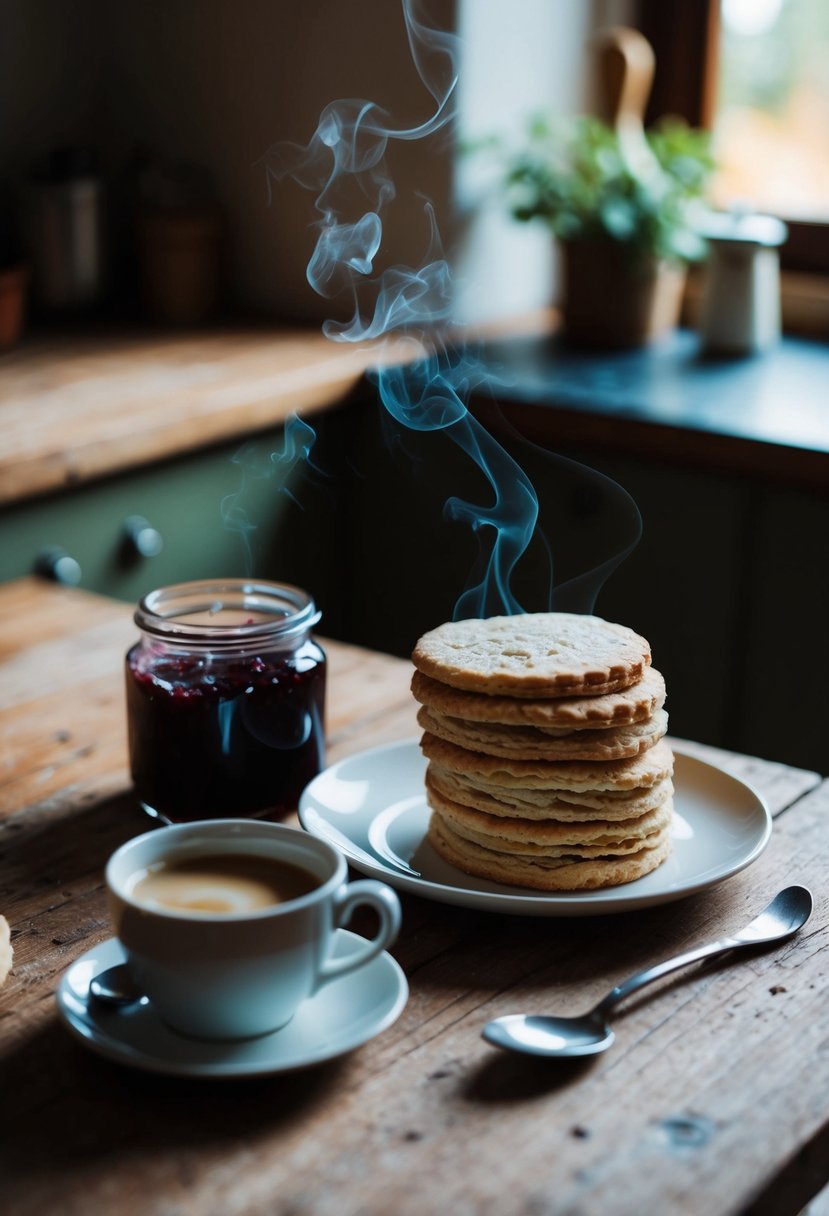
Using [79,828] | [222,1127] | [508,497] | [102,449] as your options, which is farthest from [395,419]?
[222,1127]

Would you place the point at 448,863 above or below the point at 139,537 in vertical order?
above

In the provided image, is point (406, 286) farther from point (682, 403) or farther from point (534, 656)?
point (534, 656)

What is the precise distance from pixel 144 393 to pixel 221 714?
1259 mm

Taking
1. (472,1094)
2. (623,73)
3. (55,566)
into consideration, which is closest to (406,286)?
(623,73)

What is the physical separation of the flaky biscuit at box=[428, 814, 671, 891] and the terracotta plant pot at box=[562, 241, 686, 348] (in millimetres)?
1881

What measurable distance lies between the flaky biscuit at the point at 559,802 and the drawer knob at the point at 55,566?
120 cm

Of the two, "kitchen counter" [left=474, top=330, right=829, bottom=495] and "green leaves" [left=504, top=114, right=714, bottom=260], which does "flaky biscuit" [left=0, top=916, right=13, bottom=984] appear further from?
"green leaves" [left=504, top=114, right=714, bottom=260]

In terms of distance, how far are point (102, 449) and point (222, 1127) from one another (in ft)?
4.51

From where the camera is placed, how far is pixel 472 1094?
724 mm

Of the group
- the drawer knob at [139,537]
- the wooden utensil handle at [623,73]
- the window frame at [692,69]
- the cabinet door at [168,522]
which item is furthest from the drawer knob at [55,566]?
the window frame at [692,69]

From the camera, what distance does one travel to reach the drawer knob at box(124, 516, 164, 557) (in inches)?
83.5

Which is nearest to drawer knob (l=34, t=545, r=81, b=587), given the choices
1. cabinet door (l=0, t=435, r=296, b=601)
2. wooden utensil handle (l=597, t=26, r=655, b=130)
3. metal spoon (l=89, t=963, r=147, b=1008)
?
cabinet door (l=0, t=435, r=296, b=601)

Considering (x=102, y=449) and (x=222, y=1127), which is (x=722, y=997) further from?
(x=102, y=449)

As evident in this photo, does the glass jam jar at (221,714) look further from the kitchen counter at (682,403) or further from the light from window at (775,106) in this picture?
the light from window at (775,106)
